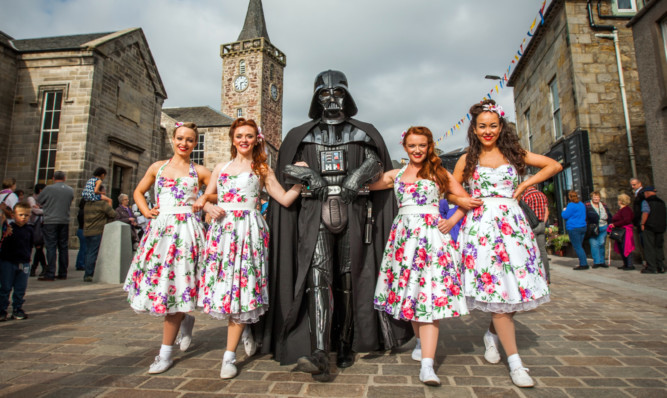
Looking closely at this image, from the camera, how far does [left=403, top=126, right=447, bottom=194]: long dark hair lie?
2848mm

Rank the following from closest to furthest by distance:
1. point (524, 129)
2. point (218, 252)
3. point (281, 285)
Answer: point (218, 252), point (281, 285), point (524, 129)

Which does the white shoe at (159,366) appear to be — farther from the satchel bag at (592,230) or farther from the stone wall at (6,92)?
the stone wall at (6,92)

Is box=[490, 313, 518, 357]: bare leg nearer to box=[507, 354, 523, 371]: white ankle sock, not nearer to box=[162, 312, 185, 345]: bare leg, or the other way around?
box=[507, 354, 523, 371]: white ankle sock

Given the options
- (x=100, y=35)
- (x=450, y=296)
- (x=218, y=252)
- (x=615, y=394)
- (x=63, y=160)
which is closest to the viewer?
(x=615, y=394)

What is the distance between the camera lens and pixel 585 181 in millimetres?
10555

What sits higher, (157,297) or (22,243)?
(22,243)

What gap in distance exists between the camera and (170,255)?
2.78 meters

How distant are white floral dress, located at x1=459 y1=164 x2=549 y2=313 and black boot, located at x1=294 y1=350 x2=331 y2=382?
1.09m

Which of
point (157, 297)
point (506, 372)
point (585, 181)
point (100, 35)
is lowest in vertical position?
point (506, 372)

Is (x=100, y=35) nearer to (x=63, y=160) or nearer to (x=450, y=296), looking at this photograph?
(x=63, y=160)

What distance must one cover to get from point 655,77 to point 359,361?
981cm

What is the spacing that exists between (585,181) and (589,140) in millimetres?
1133

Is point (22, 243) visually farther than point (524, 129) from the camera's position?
No

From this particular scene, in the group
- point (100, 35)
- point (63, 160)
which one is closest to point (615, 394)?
point (63, 160)
